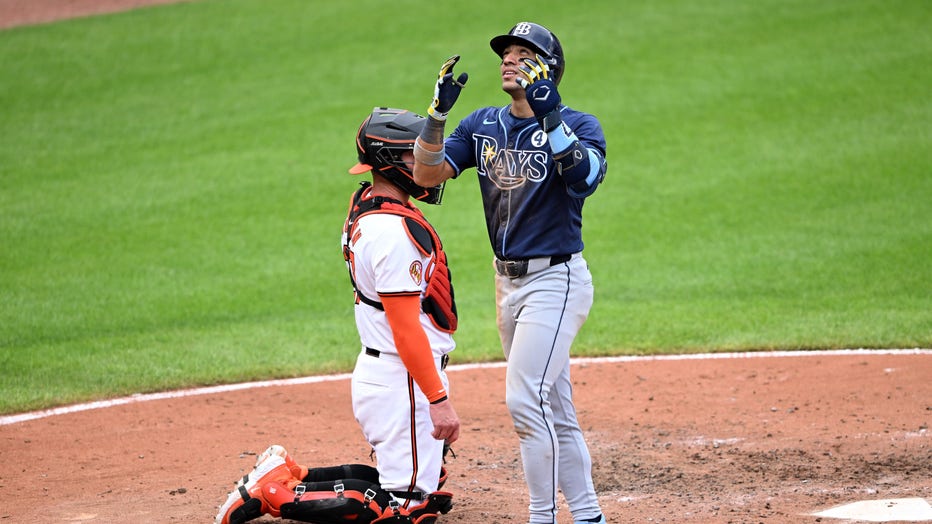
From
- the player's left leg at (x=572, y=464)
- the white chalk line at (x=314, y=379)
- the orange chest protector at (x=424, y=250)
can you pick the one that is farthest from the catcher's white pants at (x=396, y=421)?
the white chalk line at (x=314, y=379)

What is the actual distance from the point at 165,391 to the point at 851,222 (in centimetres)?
706

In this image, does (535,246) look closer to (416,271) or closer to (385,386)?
(416,271)

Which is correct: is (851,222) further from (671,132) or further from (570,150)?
(570,150)

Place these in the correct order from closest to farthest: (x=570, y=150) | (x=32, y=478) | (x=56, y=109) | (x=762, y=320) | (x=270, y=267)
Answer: (x=570, y=150), (x=32, y=478), (x=762, y=320), (x=270, y=267), (x=56, y=109)

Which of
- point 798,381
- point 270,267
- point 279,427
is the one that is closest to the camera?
point 279,427

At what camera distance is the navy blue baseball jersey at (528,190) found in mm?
4430

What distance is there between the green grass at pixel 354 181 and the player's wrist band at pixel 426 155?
3.86 m

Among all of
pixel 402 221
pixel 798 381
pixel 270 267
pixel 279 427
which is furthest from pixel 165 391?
pixel 798 381

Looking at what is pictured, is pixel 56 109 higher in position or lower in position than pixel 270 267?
higher

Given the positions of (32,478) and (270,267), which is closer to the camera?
(32,478)

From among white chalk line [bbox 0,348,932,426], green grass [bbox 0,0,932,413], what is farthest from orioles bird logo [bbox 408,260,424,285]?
green grass [bbox 0,0,932,413]

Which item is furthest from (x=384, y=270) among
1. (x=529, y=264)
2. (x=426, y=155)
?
(x=529, y=264)

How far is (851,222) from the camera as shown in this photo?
10875 mm

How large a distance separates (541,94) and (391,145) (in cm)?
74
